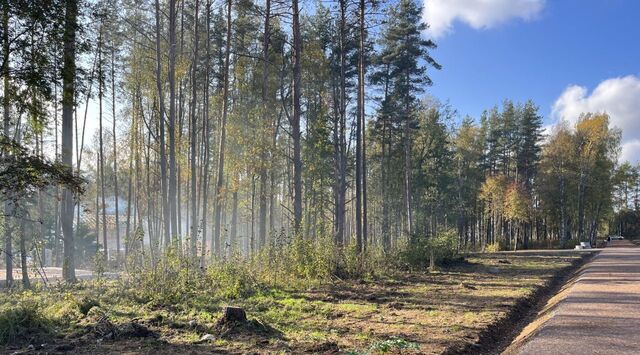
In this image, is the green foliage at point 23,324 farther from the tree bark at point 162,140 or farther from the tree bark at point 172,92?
the tree bark at point 162,140

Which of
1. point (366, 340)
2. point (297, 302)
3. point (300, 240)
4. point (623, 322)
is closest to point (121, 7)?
point (300, 240)

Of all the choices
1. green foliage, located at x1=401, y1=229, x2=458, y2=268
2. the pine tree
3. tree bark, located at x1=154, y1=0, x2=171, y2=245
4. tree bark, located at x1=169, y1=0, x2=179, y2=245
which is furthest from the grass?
the pine tree

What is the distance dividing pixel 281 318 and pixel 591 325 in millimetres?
5197

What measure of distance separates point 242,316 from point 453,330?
3.45m

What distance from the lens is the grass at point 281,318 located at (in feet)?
19.4

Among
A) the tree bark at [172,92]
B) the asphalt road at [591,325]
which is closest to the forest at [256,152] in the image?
the tree bark at [172,92]

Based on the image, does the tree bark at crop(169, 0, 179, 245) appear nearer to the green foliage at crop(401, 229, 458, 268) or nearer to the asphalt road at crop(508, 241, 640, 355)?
the green foliage at crop(401, 229, 458, 268)

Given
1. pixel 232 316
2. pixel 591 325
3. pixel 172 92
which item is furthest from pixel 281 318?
pixel 172 92

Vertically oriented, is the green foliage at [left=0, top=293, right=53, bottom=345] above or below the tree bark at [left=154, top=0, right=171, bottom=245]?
below

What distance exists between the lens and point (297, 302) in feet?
31.2

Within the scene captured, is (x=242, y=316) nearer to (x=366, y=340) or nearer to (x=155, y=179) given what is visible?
(x=366, y=340)

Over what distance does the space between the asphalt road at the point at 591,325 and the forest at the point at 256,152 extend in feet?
20.9

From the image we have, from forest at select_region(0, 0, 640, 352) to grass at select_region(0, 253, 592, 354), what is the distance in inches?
17.7

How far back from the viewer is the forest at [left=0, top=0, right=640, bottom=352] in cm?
795
